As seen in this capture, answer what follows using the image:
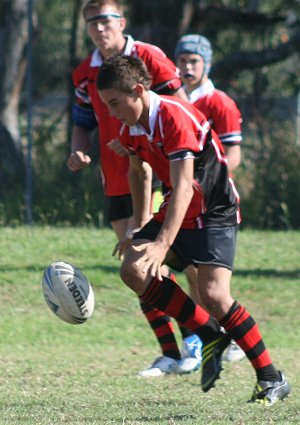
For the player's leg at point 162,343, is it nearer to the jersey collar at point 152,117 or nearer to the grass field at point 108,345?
the grass field at point 108,345

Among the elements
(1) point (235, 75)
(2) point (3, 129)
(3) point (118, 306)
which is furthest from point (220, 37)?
(3) point (118, 306)

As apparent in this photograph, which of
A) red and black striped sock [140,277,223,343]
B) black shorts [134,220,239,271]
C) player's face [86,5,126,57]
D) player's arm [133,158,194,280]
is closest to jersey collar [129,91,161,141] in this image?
player's arm [133,158,194,280]

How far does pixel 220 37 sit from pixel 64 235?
9647mm

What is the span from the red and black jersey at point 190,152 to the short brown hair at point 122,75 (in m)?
0.13

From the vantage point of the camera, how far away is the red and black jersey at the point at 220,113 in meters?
7.54

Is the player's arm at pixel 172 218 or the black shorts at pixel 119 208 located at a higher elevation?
the player's arm at pixel 172 218

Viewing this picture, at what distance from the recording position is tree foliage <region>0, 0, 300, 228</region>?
44.4 ft

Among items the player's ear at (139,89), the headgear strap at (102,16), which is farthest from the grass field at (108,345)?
the headgear strap at (102,16)

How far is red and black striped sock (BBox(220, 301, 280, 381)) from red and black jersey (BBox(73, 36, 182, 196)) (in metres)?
1.78

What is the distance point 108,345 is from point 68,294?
2626mm

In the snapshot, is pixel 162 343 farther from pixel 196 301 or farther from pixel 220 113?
pixel 220 113

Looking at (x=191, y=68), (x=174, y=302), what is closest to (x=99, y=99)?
(x=191, y=68)

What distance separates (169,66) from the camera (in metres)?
7.05

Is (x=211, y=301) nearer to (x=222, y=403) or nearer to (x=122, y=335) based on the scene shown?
(x=222, y=403)
